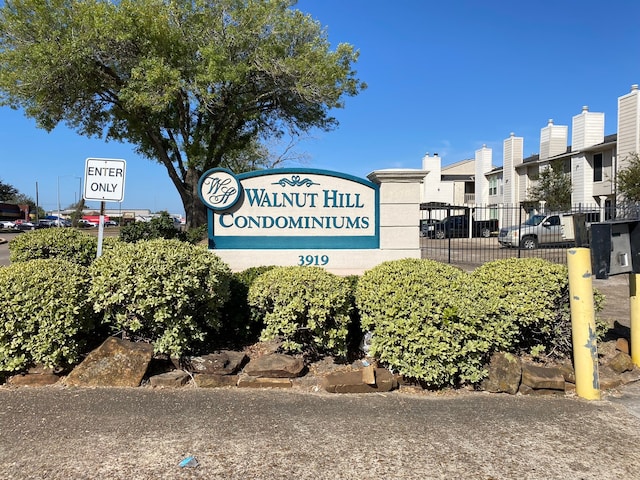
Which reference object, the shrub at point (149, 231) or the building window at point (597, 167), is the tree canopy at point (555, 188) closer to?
the building window at point (597, 167)

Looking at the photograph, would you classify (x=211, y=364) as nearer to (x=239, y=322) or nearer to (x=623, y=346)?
(x=239, y=322)

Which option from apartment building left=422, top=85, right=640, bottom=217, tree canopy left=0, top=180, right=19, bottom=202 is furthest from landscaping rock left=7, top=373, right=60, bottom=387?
tree canopy left=0, top=180, right=19, bottom=202

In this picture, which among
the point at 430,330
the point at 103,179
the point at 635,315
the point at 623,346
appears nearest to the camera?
the point at 430,330

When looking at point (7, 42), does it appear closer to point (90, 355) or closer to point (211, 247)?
point (211, 247)

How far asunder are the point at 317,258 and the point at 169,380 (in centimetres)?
289

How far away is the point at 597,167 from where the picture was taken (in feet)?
103

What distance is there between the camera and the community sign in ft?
20.7

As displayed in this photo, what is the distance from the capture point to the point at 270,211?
20.9ft

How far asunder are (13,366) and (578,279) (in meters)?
5.01

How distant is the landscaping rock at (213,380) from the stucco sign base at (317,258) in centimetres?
235

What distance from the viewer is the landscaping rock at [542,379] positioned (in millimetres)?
4078

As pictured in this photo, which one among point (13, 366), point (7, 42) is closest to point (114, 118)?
point (7, 42)

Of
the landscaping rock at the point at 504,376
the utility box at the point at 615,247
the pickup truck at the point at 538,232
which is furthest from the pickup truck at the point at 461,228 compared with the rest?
the landscaping rock at the point at 504,376

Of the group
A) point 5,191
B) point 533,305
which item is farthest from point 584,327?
point 5,191
